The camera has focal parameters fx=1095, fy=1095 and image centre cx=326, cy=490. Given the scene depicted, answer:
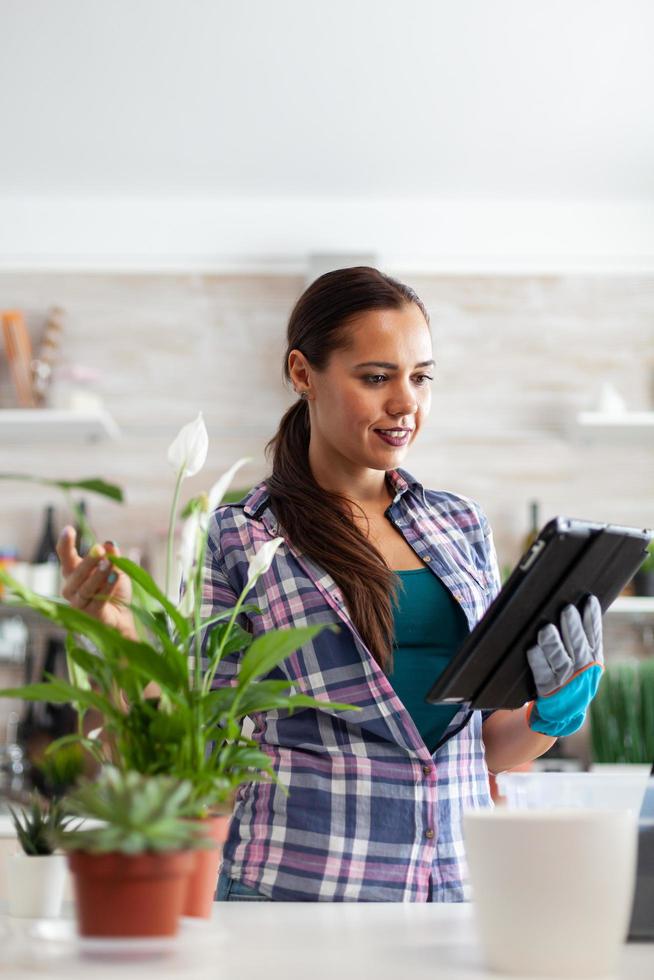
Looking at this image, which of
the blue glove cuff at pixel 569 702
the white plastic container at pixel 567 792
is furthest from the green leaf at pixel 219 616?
the white plastic container at pixel 567 792

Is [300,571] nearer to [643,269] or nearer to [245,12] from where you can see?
[245,12]

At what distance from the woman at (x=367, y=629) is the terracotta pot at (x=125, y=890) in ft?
1.80

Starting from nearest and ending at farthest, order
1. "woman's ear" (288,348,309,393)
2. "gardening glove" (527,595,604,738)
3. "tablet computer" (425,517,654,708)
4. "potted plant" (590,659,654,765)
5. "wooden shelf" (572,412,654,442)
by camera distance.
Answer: "tablet computer" (425,517,654,708)
"gardening glove" (527,595,604,738)
"woman's ear" (288,348,309,393)
"potted plant" (590,659,654,765)
"wooden shelf" (572,412,654,442)

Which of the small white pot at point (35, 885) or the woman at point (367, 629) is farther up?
the woman at point (367, 629)

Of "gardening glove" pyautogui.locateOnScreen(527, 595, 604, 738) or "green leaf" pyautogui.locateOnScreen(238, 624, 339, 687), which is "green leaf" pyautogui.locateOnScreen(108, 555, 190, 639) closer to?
"green leaf" pyautogui.locateOnScreen(238, 624, 339, 687)

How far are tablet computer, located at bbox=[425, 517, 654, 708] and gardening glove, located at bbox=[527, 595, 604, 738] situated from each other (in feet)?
0.04

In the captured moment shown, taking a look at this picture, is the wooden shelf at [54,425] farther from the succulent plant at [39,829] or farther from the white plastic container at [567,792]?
the succulent plant at [39,829]

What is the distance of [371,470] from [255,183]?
2.50 m

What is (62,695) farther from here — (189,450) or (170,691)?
(189,450)

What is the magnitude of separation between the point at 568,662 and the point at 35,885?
61 cm

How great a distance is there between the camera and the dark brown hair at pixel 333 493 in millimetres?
1356

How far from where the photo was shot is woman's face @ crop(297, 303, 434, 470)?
147 centimetres

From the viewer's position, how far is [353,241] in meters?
3.92

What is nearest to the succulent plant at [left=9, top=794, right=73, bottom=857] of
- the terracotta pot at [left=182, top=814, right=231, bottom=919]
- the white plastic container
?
the terracotta pot at [left=182, top=814, right=231, bottom=919]
